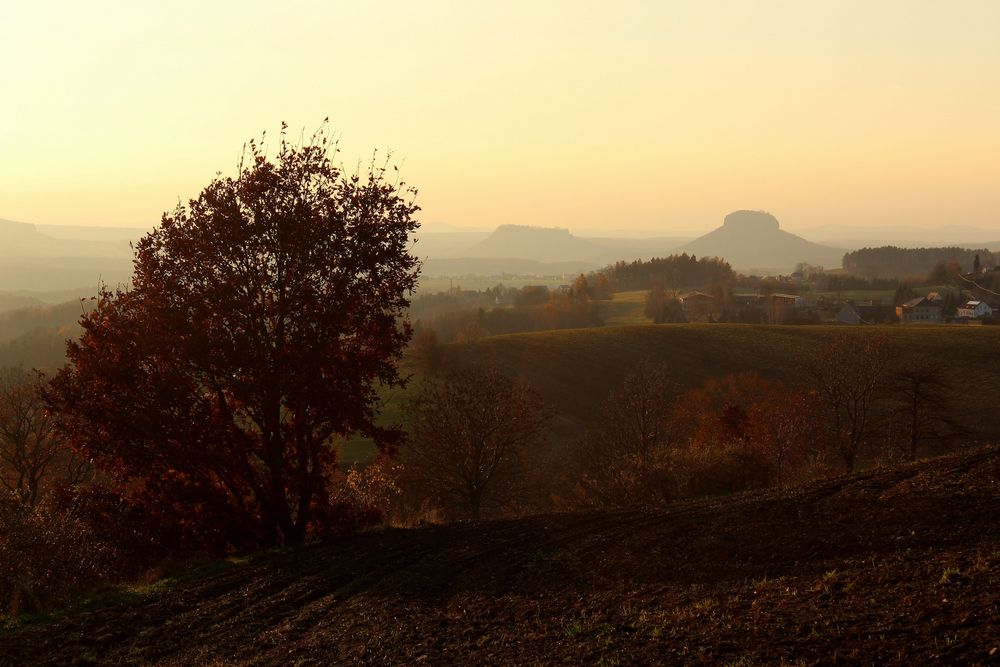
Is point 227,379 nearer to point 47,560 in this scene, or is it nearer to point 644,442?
point 47,560

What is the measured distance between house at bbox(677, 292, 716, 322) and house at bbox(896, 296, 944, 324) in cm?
3334

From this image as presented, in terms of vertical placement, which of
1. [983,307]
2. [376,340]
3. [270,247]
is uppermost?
[270,247]

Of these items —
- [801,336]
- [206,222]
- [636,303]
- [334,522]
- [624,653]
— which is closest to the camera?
[624,653]

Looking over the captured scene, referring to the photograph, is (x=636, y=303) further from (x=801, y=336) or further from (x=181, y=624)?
(x=181, y=624)

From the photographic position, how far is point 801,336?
95.6 m

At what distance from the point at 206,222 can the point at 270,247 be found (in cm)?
166

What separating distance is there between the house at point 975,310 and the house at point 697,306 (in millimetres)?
41822

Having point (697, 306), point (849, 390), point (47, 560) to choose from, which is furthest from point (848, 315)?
point (47, 560)

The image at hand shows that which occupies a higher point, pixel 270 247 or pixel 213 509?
pixel 270 247

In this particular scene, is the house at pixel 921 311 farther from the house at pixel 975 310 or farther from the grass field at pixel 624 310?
the grass field at pixel 624 310

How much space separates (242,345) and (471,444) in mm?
20052

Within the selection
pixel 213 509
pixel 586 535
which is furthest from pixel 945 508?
pixel 213 509

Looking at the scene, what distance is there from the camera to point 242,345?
18.5m

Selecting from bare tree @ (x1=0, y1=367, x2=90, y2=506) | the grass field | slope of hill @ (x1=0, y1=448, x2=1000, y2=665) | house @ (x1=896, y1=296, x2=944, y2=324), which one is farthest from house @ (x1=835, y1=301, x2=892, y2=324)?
slope of hill @ (x1=0, y1=448, x2=1000, y2=665)
